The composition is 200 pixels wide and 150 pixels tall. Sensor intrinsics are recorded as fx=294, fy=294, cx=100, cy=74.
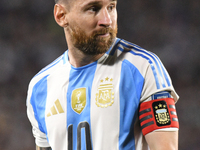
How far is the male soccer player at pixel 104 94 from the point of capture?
49.4 inches

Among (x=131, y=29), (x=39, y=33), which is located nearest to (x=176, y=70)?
(x=131, y=29)

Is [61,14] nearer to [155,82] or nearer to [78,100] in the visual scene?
[78,100]

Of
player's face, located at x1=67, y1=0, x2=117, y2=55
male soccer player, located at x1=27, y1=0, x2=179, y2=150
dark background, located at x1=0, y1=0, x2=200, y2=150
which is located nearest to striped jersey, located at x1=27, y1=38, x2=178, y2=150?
male soccer player, located at x1=27, y1=0, x2=179, y2=150

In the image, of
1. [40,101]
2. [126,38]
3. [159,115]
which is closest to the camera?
[159,115]

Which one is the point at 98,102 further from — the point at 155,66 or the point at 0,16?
the point at 0,16

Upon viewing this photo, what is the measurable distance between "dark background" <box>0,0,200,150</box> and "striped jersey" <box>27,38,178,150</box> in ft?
6.87

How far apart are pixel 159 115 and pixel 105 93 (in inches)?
11.5

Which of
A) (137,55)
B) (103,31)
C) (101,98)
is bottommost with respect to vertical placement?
(101,98)

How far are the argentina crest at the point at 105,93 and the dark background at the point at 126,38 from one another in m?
2.19

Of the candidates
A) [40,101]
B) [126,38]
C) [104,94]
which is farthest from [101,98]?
[126,38]

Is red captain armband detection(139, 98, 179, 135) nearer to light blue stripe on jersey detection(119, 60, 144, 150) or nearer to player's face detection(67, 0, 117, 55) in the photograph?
light blue stripe on jersey detection(119, 60, 144, 150)

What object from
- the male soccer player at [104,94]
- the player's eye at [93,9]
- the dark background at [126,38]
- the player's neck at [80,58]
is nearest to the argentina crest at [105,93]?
the male soccer player at [104,94]

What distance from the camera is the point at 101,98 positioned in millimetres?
1403

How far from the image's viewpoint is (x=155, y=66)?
132 centimetres
